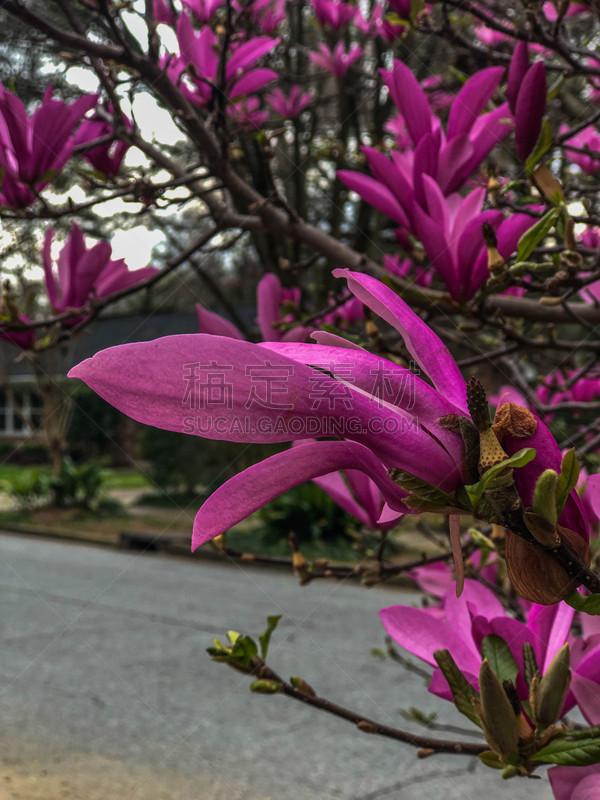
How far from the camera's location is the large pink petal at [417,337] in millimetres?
511

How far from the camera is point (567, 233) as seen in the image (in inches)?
42.6

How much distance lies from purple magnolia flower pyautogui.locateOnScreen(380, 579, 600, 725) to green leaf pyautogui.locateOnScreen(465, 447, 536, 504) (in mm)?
307

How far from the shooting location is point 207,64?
1.73 metres

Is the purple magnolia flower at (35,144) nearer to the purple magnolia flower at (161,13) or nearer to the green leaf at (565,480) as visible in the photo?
the purple magnolia flower at (161,13)

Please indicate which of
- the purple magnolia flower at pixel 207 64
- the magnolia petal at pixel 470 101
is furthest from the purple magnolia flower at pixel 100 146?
the magnolia petal at pixel 470 101

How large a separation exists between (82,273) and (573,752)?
125 cm

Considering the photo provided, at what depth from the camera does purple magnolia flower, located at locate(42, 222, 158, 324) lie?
5.01 ft

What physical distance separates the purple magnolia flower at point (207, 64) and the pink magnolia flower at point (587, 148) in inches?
28.7

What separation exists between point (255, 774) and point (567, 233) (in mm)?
2783

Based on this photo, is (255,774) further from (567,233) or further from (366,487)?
(567,233)

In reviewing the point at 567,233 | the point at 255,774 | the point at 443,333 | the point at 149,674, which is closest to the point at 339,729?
the point at 255,774

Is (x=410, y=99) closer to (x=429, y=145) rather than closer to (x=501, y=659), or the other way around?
(x=429, y=145)

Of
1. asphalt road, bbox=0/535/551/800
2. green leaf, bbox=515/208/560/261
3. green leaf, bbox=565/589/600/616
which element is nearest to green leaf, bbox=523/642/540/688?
green leaf, bbox=565/589/600/616

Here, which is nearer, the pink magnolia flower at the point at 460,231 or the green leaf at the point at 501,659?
the green leaf at the point at 501,659
